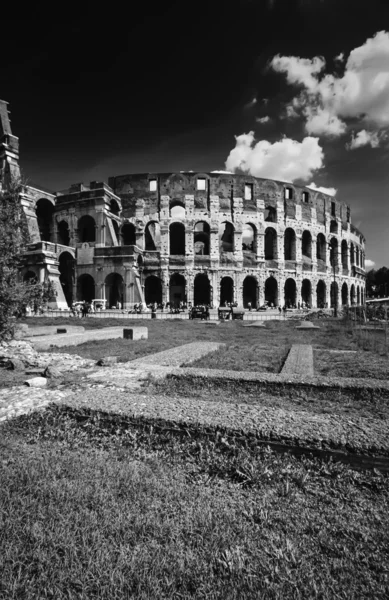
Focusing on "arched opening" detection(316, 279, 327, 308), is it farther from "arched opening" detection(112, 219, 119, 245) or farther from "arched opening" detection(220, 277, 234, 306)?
"arched opening" detection(112, 219, 119, 245)

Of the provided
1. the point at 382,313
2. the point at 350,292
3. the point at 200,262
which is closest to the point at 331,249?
the point at 350,292

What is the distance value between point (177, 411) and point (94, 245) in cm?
2970

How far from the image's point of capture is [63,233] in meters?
33.2

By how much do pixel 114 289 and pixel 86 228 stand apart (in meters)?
7.87

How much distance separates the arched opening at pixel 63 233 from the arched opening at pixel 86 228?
1.44m

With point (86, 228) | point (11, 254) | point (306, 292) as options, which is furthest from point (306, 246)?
point (11, 254)

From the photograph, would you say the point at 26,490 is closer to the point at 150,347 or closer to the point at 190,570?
the point at 190,570

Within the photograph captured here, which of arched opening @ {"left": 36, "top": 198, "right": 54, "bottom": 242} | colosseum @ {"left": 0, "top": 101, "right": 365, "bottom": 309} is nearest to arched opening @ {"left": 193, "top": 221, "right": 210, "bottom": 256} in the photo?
colosseum @ {"left": 0, "top": 101, "right": 365, "bottom": 309}

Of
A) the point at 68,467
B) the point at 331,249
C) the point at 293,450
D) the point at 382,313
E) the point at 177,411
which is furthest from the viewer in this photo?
the point at 331,249

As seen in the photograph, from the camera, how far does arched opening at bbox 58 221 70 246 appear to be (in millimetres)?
32412

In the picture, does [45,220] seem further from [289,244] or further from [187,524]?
[187,524]

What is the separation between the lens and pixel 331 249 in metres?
40.8

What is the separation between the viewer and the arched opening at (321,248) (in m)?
39.0

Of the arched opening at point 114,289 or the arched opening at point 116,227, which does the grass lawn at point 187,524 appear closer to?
the arched opening at point 114,289
